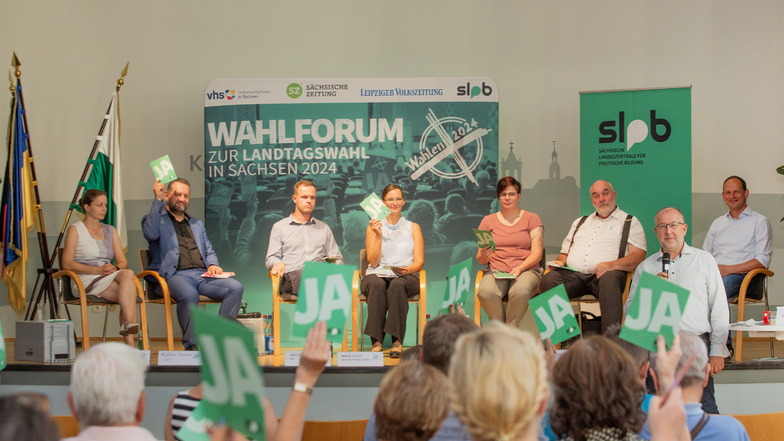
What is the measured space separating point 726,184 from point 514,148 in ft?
5.58

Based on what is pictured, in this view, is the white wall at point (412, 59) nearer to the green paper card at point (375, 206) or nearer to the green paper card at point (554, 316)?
the green paper card at point (375, 206)

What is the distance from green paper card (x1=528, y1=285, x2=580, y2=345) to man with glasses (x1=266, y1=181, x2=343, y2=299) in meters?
2.35

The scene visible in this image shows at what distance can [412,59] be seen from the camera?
22.3ft

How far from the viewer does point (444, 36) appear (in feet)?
22.3

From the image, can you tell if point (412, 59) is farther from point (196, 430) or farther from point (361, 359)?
point (196, 430)

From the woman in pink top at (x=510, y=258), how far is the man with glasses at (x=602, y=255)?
14cm

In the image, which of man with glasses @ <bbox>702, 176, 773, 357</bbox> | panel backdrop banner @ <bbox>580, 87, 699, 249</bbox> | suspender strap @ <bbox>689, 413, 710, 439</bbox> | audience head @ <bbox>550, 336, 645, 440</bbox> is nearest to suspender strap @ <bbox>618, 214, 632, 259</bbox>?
panel backdrop banner @ <bbox>580, 87, 699, 249</bbox>

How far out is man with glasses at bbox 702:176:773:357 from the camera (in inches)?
212

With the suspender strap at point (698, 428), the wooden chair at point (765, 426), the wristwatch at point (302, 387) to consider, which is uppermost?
the wristwatch at point (302, 387)

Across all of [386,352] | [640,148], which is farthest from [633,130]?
[386,352]

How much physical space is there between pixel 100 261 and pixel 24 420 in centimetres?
427

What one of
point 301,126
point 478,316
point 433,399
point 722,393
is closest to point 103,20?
point 301,126

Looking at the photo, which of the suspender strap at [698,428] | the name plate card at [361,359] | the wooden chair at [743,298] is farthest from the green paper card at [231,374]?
the wooden chair at [743,298]

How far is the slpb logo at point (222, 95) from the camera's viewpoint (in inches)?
245
